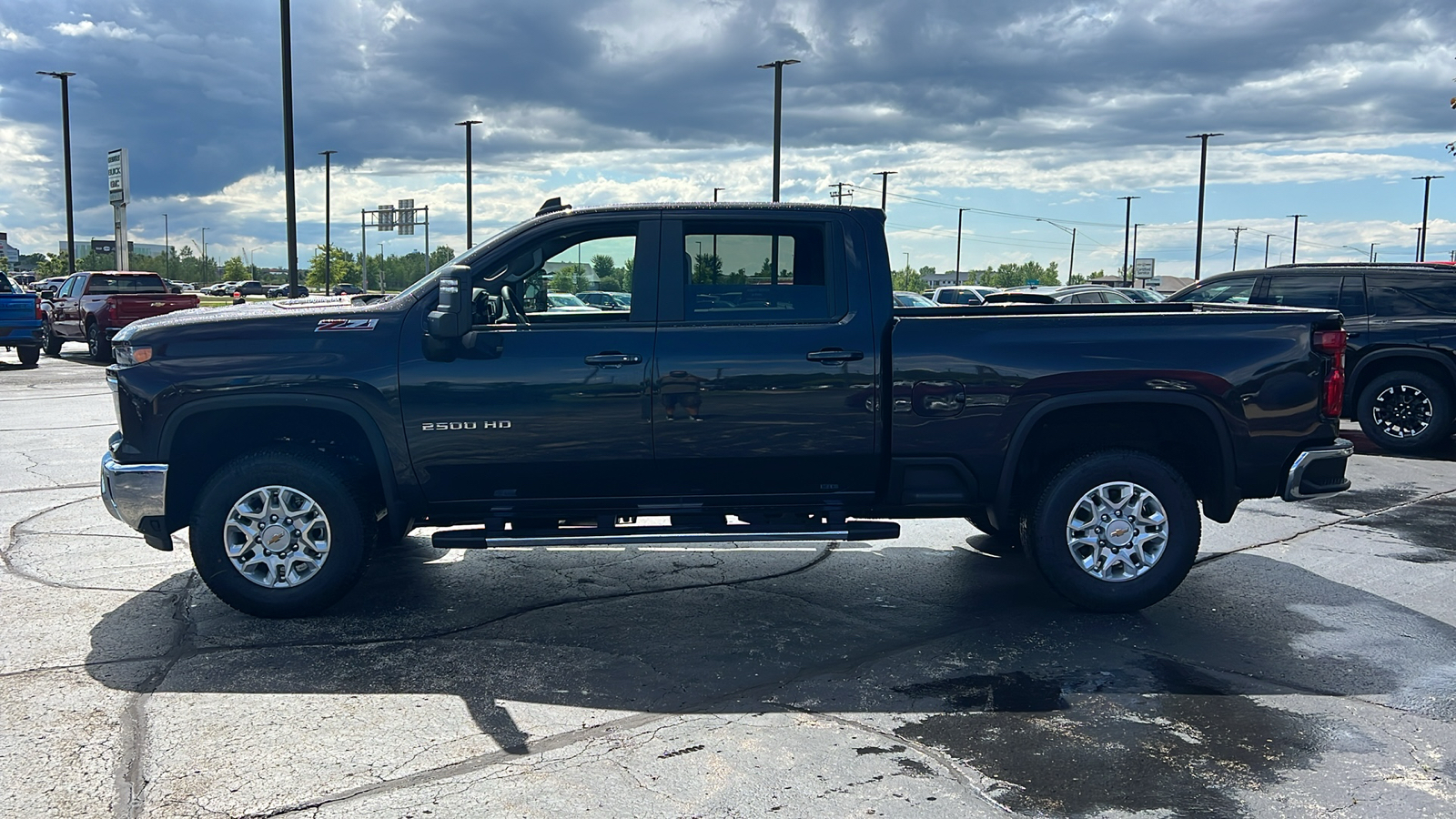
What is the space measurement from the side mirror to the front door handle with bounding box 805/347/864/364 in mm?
1633

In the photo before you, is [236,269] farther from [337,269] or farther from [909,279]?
[909,279]

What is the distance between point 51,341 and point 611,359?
25.0 meters

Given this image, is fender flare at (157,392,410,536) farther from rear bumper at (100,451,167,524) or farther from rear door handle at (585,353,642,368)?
rear door handle at (585,353,642,368)

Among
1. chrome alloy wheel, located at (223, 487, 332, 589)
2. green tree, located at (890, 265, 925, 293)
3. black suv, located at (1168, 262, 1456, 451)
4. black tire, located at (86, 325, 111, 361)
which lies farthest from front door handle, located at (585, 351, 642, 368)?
green tree, located at (890, 265, 925, 293)

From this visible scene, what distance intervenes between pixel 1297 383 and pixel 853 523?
2.33 meters

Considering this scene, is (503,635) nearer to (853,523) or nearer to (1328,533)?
(853,523)

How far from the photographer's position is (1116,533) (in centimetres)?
571

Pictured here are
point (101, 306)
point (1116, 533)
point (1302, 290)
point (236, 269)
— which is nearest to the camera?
point (1116, 533)

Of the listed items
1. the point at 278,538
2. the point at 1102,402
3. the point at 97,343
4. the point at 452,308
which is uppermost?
the point at 452,308

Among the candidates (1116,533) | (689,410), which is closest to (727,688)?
(689,410)

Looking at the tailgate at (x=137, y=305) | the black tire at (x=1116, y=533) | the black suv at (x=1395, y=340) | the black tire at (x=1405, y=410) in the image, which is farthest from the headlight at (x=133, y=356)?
the tailgate at (x=137, y=305)

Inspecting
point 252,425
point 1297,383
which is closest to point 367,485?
point 252,425

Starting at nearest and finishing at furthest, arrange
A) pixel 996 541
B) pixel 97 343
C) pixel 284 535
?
pixel 284 535 < pixel 996 541 < pixel 97 343

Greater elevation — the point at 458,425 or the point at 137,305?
the point at 137,305
